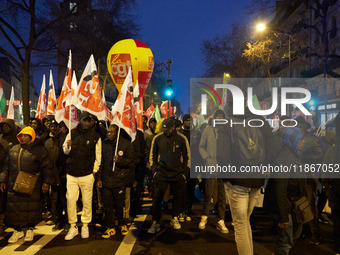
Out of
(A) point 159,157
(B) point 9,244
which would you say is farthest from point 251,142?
(B) point 9,244

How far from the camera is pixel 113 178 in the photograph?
585cm

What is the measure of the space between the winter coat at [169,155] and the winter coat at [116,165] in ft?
1.53

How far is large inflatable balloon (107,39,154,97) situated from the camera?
1274 centimetres

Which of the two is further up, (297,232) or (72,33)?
(72,33)

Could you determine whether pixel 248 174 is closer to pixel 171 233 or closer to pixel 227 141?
pixel 227 141

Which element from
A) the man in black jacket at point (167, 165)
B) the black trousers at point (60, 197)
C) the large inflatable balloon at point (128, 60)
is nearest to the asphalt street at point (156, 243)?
the black trousers at point (60, 197)

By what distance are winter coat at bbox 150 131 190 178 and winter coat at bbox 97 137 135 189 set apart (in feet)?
1.53

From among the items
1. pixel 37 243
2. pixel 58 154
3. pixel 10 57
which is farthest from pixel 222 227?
pixel 10 57

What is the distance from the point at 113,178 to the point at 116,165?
239mm

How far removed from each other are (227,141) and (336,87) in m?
27.1

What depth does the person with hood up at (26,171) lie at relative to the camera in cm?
539

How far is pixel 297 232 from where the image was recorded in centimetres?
403

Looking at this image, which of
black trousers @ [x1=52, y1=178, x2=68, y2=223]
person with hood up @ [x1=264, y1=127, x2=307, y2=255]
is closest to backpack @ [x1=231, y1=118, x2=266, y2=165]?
person with hood up @ [x1=264, y1=127, x2=307, y2=255]

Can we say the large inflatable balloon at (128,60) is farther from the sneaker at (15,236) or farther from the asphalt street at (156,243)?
the sneaker at (15,236)
